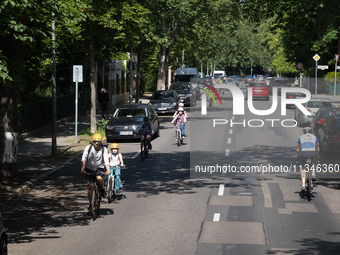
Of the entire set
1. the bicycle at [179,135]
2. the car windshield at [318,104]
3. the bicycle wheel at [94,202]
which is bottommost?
the bicycle wheel at [94,202]

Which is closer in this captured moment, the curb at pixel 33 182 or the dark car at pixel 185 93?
the curb at pixel 33 182

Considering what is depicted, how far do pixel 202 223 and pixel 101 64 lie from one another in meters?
37.6

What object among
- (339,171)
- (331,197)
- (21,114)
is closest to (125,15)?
(21,114)

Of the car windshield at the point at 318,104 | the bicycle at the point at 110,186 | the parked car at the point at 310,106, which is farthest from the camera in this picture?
the car windshield at the point at 318,104

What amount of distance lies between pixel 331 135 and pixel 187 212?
32.3 feet

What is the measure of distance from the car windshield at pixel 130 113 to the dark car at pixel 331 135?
9.22 metres

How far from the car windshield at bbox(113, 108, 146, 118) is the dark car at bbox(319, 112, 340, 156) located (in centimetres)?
922

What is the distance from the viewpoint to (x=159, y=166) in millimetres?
21812

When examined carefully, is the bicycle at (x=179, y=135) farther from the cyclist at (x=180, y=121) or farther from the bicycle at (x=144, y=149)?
→ the bicycle at (x=144, y=149)

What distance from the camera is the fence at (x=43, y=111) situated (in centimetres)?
2866

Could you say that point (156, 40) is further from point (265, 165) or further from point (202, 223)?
point (202, 223)

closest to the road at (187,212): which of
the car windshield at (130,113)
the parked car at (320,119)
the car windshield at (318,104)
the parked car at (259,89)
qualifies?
the parked car at (320,119)

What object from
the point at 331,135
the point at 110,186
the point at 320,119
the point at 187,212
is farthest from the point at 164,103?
the point at 187,212

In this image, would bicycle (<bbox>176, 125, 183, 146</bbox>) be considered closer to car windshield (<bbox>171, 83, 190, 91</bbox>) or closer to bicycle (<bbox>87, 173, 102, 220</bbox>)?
bicycle (<bbox>87, 173, 102, 220</bbox>)
